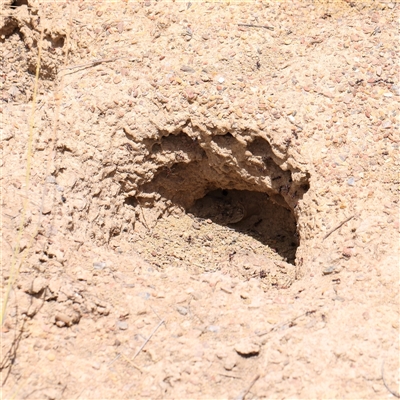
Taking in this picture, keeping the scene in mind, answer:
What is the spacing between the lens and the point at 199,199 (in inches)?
175

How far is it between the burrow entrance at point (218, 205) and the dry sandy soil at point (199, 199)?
0.05ft

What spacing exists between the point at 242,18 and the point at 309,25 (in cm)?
46

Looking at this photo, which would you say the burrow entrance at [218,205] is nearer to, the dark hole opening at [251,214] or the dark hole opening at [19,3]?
the dark hole opening at [251,214]

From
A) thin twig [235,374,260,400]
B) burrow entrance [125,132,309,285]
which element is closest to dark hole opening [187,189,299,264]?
burrow entrance [125,132,309,285]

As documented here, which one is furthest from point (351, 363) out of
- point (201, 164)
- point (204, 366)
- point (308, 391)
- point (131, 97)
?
point (131, 97)

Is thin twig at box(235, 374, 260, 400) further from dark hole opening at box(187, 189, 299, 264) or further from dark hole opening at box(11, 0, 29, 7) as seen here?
dark hole opening at box(11, 0, 29, 7)

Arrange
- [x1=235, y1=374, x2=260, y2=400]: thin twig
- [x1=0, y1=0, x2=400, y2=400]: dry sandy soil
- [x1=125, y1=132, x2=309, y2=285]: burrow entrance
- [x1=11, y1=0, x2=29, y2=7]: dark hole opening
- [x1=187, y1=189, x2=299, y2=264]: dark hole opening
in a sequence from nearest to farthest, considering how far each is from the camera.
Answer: [x1=235, y1=374, x2=260, y2=400]: thin twig < [x1=0, y1=0, x2=400, y2=400]: dry sandy soil < [x1=125, y1=132, x2=309, y2=285]: burrow entrance < [x1=11, y1=0, x2=29, y2=7]: dark hole opening < [x1=187, y1=189, x2=299, y2=264]: dark hole opening

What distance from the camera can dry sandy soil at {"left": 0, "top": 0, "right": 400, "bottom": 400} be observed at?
2.83 meters

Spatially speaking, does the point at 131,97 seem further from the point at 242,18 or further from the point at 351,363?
the point at 351,363

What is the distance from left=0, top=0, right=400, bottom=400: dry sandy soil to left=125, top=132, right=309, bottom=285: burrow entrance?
1 centimetres

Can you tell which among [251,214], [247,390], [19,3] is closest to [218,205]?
[251,214]

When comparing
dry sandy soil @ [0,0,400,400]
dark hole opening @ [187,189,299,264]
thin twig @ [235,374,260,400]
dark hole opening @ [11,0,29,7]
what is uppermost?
dark hole opening @ [11,0,29,7]

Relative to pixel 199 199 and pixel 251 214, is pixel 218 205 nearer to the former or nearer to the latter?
pixel 199 199

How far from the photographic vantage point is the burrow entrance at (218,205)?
384 centimetres
